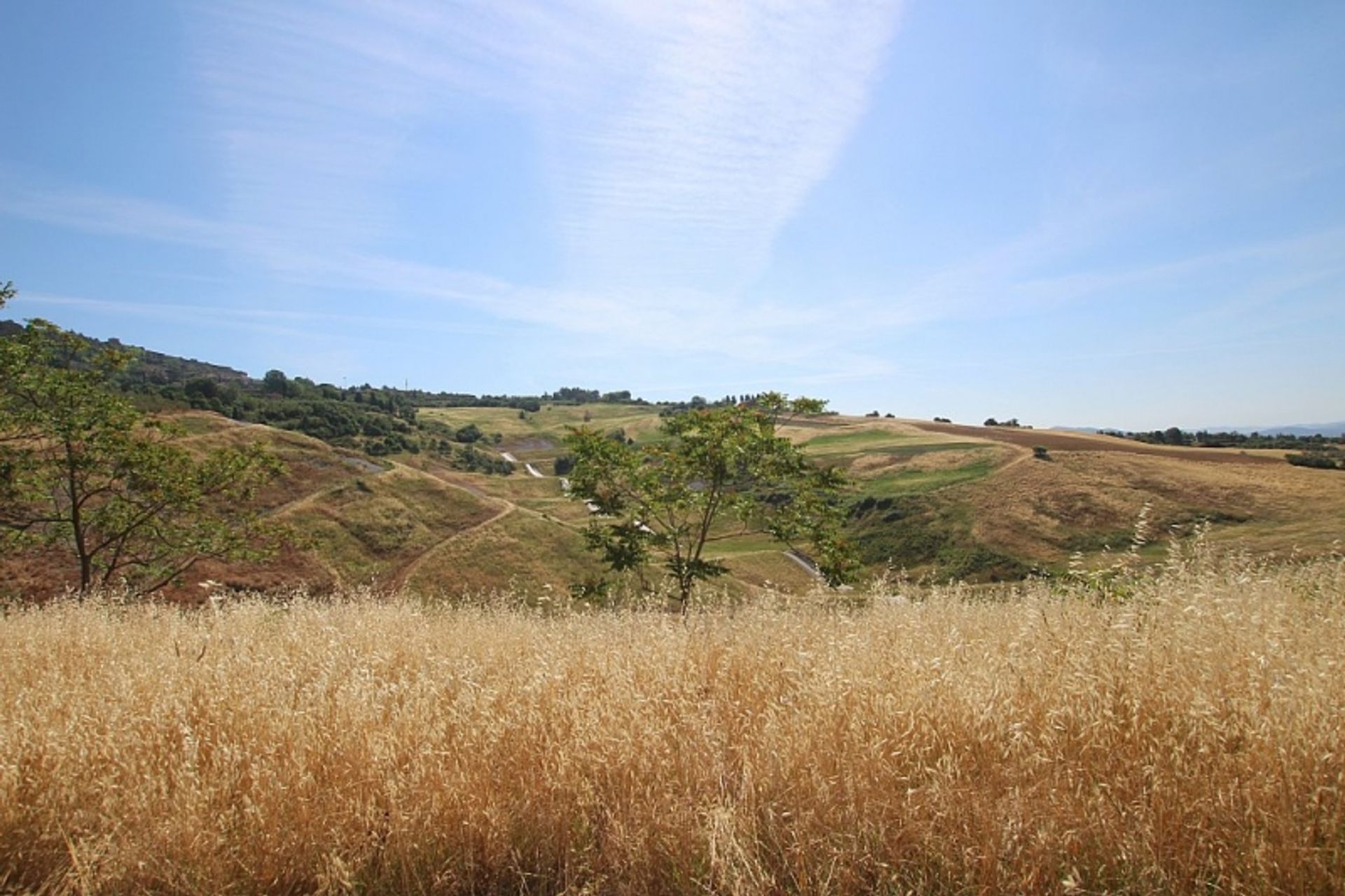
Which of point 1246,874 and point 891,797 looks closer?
point 1246,874

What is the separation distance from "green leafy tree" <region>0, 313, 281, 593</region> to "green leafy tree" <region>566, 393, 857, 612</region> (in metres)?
11.8

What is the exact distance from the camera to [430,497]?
73.5 meters

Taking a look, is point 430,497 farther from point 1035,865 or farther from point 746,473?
point 1035,865

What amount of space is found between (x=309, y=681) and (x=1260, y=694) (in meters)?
5.41

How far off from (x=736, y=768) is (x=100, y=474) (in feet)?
76.9

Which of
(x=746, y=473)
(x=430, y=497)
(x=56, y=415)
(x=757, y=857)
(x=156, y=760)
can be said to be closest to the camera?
(x=757, y=857)

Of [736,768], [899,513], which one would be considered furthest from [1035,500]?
[736,768]

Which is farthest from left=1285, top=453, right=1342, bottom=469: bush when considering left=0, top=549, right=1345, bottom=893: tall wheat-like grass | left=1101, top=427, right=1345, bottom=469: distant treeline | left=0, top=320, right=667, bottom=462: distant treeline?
left=0, top=320, right=667, bottom=462: distant treeline

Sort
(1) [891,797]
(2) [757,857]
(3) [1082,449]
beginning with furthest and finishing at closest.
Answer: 1. (3) [1082,449]
2. (1) [891,797]
3. (2) [757,857]

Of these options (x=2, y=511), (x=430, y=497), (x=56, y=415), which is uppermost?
(x=56, y=415)

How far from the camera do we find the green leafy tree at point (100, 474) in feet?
57.3

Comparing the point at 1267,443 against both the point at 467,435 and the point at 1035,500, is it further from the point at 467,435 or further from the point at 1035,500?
the point at 467,435

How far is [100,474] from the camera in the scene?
1903 cm

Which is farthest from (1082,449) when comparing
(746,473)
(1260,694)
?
(1260,694)
